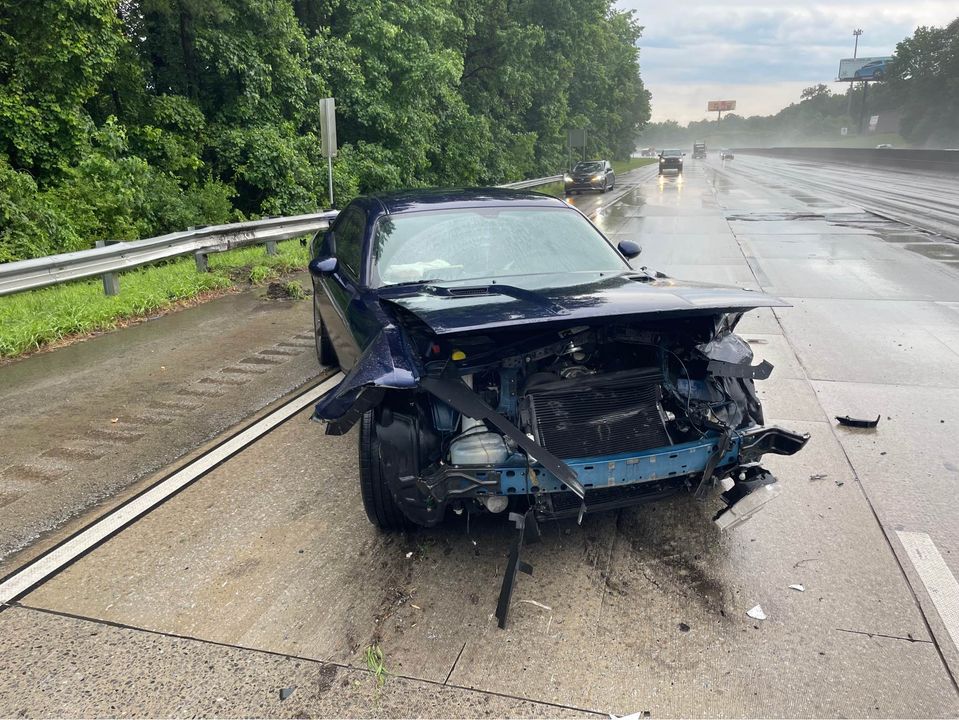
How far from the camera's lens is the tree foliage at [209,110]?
11.1 metres

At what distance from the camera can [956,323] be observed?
26.5 ft

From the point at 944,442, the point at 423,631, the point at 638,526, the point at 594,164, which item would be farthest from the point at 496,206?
the point at 594,164

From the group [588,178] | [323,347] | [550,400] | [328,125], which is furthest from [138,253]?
[588,178]

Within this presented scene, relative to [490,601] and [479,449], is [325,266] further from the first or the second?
[490,601]

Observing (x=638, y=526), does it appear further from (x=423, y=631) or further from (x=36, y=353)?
(x=36, y=353)

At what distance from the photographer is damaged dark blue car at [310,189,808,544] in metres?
3.16

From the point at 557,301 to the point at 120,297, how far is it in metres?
7.15

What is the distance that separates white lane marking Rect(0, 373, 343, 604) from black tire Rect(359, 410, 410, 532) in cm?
146

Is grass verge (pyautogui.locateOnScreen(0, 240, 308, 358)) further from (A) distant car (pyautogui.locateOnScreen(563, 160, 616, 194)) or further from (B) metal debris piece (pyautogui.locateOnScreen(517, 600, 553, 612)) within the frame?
(A) distant car (pyautogui.locateOnScreen(563, 160, 616, 194))

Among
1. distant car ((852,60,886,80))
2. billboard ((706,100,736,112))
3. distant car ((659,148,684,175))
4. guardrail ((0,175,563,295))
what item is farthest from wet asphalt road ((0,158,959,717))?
billboard ((706,100,736,112))

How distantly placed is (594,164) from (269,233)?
24018 mm

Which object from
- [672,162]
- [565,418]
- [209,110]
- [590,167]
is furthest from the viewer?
[672,162]

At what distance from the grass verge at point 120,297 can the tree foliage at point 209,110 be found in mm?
1463

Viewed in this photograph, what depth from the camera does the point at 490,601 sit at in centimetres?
321
